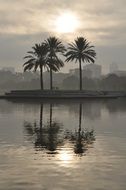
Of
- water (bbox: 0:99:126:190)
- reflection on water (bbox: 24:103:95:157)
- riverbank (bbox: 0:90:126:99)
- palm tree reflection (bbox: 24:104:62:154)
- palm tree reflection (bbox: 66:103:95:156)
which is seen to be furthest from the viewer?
riverbank (bbox: 0:90:126:99)

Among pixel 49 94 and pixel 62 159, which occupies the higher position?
pixel 49 94

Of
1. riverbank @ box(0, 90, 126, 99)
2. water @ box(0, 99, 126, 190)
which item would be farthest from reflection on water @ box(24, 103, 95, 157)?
riverbank @ box(0, 90, 126, 99)

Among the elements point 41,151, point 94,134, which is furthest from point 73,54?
point 41,151

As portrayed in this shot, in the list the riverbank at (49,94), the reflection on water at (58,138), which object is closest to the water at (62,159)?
the reflection on water at (58,138)

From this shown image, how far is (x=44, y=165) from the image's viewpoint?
16188 mm

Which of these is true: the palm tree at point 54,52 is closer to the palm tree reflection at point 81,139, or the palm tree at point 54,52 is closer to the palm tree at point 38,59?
the palm tree at point 38,59

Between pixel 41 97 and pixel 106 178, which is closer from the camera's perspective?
pixel 106 178

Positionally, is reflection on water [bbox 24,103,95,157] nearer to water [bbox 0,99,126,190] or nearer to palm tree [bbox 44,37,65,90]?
water [bbox 0,99,126,190]

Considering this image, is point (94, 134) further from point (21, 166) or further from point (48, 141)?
point (21, 166)

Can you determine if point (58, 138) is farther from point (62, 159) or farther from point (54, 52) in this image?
point (54, 52)

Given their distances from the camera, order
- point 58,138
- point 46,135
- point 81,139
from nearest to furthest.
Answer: point 81,139 → point 58,138 → point 46,135

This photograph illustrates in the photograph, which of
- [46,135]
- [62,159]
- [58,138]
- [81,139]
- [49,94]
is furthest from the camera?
[49,94]

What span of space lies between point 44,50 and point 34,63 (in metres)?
3.68

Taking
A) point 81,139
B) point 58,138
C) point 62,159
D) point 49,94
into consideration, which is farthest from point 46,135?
point 49,94
